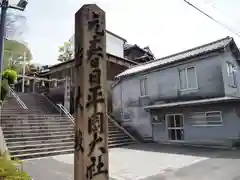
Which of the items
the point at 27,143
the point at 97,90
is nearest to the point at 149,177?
the point at 97,90

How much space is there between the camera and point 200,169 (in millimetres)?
8016

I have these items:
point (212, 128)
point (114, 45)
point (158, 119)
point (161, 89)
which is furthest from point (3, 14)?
point (114, 45)

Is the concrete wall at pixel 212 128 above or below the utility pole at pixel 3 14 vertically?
below

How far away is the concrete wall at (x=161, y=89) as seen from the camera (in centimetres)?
1380

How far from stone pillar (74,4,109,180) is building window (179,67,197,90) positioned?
11584 millimetres

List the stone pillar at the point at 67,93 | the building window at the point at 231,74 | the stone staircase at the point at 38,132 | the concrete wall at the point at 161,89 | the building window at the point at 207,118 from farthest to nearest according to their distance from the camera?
the stone pillar at the point at 67,93 < the building window at the point at 231,74 < the concrete wall at the point at 161,89 < the building window at the point at 207,118 < the stone staircase at the point at 38,132

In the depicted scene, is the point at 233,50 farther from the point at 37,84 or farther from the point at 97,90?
the point at 37,84

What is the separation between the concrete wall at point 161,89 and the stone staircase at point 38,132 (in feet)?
5.43

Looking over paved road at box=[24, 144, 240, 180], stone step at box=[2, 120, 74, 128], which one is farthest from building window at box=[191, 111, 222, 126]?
stone step at box=[2, 120, 74, 128]

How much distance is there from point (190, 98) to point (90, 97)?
468 inches

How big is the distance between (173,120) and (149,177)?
9019mm

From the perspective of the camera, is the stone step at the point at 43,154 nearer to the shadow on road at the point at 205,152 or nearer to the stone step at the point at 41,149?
the stone step at the point at 41,149

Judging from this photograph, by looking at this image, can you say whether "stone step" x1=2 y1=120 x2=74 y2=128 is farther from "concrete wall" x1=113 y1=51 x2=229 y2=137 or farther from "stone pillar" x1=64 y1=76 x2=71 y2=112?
"concrete wall" x1=113 y1=51 x2=229 y2=137

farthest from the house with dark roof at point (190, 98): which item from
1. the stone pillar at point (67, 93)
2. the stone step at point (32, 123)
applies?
the stone step at point (32, 123)
